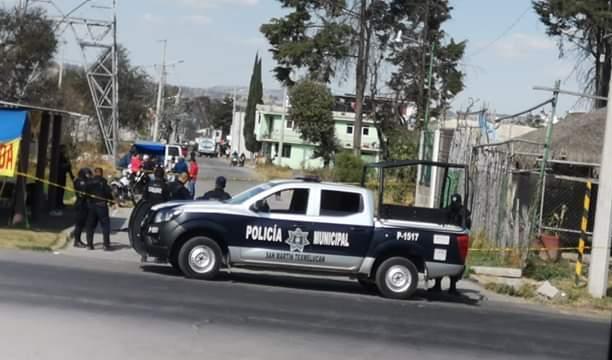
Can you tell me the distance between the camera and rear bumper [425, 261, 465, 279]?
17594mm

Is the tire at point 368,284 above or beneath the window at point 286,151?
beneath

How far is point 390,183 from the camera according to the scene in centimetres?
4331

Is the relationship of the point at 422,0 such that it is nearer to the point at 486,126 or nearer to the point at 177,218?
the point at 486,126

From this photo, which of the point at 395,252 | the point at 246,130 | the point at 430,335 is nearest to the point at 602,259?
the point at 395,252

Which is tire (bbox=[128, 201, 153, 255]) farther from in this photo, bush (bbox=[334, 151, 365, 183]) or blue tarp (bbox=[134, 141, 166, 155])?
bush (bbox=[334, 151, 365, 183])

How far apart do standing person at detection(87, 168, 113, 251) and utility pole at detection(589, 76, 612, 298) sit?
9804mm

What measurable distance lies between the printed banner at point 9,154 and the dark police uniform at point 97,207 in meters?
2.22

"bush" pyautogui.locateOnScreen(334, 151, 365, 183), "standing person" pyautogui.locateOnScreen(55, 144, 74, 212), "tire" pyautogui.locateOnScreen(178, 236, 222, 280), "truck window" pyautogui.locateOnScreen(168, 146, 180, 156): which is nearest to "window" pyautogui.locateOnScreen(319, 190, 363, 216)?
"tire" pyautogui.locateOnScreen(178, 236, 222, 280)

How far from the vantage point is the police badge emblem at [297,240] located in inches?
678

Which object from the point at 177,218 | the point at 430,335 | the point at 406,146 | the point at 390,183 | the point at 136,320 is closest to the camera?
the point at 136,320

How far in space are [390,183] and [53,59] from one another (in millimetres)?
23316

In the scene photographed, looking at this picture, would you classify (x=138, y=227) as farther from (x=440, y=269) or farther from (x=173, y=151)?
(x=173, y=151)

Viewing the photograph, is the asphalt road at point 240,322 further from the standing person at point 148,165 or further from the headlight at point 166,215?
the standing person at point 148,165

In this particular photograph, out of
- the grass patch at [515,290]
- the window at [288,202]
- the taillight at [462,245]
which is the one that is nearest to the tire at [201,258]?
the window at [288,202]
